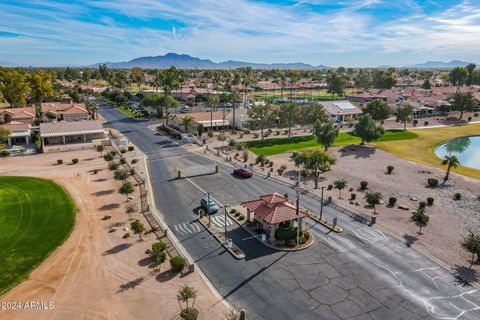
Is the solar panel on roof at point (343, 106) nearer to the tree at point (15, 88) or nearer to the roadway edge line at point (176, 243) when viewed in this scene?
the roadway edge line at point (176, 243)

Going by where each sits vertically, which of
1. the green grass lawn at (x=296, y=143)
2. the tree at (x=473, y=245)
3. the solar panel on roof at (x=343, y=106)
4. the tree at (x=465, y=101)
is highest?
the tree at (x=465, y=101)

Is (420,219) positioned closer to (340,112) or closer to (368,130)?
(368,130)

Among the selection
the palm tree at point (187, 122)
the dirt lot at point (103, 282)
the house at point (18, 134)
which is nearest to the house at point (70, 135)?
the house at point (18, 134)

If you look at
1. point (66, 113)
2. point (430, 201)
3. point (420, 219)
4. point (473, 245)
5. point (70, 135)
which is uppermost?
point (66, 113)

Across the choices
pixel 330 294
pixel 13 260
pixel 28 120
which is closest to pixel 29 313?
pixel 13 260

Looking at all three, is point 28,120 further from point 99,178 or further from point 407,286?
point 407,286

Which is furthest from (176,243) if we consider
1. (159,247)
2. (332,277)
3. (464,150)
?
(464,150)

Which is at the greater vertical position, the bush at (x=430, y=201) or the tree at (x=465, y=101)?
the tree at (x=465, y=101)
